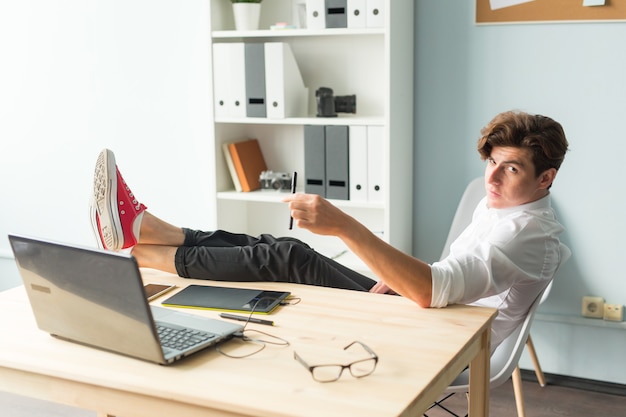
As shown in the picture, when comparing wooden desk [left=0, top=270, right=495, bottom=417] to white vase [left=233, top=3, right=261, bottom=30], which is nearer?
wooden desk [left=0, top=270, right=495, bottom=417]

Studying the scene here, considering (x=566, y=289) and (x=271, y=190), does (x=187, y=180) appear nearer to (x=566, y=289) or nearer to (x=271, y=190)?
(x=271, y=190)

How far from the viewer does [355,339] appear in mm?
1715

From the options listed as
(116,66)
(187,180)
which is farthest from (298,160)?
(116,66)

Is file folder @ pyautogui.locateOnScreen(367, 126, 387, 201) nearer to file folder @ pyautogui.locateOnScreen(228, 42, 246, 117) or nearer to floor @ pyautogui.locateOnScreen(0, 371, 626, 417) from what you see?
file folder @ pyautogui.locateOnScreen(228, 42, 246, 117)

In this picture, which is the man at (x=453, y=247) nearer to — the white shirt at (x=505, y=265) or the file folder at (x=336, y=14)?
the white shirt at (x=505, y=265)

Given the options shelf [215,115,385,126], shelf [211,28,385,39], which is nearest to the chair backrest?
shelf [215,115,385,126]

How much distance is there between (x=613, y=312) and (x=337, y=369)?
192 cm

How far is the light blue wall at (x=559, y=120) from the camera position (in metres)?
3.03

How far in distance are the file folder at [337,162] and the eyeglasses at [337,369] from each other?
5.44ft

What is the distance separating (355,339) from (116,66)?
2.64m

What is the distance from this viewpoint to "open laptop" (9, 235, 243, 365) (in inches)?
60.7

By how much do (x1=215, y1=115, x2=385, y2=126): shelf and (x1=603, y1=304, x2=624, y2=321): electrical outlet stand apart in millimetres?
1135

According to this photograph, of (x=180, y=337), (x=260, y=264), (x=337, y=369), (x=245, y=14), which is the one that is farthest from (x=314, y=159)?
(x=337, y=369)

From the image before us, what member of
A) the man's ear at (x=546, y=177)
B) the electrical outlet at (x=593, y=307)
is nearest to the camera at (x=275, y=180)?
the electrical outlet at (x=593, y=307)
